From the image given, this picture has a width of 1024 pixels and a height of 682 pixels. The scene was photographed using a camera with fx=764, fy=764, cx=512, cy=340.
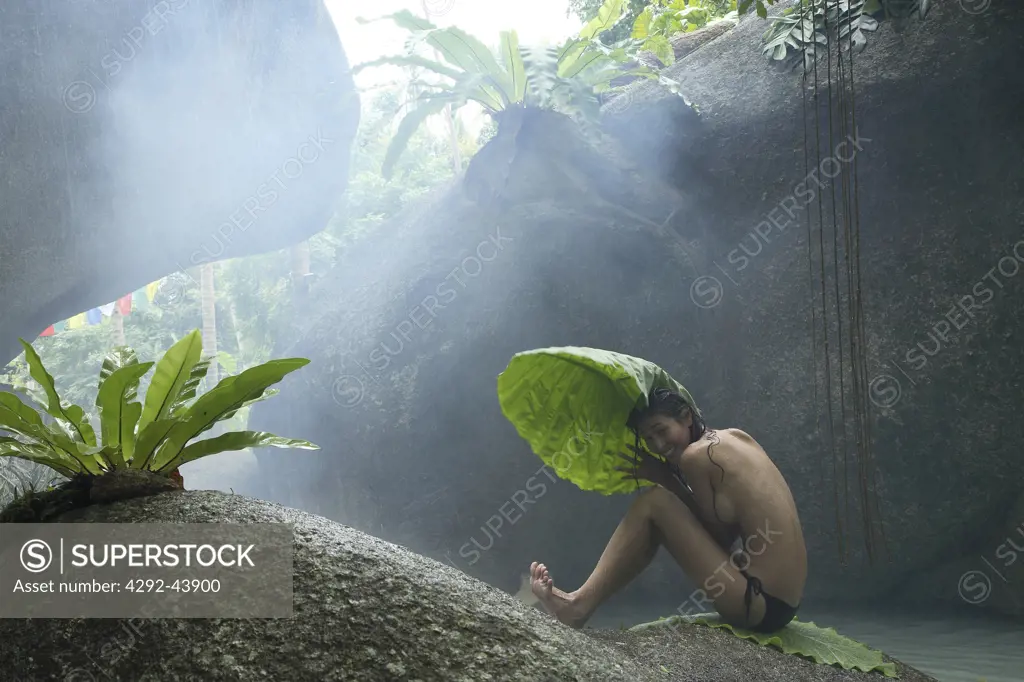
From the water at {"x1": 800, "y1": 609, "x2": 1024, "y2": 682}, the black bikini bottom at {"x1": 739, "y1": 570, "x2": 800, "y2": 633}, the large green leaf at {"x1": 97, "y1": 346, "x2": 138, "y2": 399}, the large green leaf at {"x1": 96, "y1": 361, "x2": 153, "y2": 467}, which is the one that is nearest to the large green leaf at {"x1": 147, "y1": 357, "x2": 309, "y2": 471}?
the large green leaf at {"x1": 96, "y1": 361, "x2": 153, "y2": 467}

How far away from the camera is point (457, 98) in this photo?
23.8 feet

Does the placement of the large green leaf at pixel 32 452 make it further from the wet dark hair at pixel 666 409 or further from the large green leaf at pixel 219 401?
the wet dark hair at pixel 666 409

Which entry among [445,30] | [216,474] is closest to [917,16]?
[445,30]

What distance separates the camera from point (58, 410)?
2334 millimetres

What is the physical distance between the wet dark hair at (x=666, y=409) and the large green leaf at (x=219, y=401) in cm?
154

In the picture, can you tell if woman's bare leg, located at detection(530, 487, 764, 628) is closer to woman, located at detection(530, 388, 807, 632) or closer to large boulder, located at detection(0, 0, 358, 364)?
woman, located at detection(530, 388, 807, 632)

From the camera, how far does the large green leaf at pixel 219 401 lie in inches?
92.4

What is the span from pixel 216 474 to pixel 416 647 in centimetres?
889

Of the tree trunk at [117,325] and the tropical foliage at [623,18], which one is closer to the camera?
the tropical foliage at [623,18]

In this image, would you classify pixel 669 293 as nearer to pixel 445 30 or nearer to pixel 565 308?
pixel 565 308

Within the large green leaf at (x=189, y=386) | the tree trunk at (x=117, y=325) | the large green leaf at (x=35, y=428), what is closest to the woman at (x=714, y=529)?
the large green leaf at (x=189, y=386)

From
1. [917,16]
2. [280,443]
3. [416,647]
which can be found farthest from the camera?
[917,16]

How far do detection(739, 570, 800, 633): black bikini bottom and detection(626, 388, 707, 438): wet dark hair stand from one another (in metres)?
0.65

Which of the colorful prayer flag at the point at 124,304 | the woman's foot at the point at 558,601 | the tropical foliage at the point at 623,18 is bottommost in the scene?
the woman's foot at the point at 558,601
